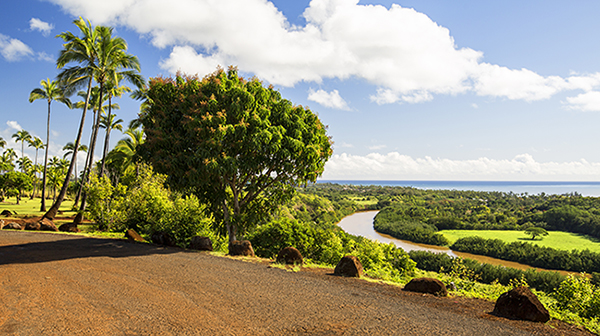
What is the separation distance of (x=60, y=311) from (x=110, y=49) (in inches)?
856

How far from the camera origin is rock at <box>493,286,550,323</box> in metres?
5.71

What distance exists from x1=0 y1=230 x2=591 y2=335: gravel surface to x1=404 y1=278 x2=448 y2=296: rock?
249 millimetres

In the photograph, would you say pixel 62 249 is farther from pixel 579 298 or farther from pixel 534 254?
pixel 534 254

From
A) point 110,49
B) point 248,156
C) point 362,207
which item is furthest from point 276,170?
point 362,207

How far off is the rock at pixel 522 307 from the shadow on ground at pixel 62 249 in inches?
386

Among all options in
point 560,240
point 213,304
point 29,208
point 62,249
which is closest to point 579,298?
point 213,304

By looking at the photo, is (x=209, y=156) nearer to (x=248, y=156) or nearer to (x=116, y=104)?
(x=248, y=156)

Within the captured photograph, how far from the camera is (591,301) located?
6945 millimetres

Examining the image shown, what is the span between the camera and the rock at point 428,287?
7.25 metres

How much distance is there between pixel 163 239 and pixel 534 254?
44.1m

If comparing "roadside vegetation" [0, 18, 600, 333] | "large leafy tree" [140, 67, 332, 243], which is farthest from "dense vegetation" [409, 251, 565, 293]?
"large leafy tree" [140, 67, 332, 243]

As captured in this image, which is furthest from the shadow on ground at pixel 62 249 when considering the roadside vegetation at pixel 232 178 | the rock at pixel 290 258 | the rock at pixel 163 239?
the rock at pixel 290 258

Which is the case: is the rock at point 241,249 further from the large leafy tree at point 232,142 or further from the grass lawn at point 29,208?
the grass lawn at point 29,208

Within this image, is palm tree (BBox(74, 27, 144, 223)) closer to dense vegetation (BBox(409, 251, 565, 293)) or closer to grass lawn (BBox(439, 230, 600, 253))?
dense vegetation (BBox(409, 251, 565, 293))
